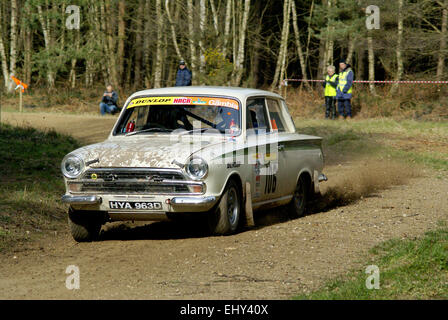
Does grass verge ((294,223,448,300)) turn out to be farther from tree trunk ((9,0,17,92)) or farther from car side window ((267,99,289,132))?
tree trunk ((9,0,17,92))

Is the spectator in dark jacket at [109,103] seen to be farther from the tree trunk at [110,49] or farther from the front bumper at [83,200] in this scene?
the front bumper at [83,200]

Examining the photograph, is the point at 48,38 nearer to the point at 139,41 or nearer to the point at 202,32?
the point at 139,41

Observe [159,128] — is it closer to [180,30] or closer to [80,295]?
[80,295]

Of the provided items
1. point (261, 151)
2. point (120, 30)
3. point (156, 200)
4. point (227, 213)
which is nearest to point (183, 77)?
point (120, 30)

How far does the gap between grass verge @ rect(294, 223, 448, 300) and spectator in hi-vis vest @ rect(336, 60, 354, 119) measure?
16.5 m

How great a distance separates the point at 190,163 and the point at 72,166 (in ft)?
4.52

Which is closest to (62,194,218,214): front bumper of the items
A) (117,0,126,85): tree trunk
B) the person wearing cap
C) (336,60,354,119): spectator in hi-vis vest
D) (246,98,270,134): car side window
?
(246,98,270,134): car side window

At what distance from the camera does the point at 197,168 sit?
7711mm

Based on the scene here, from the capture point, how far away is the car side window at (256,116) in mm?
9141

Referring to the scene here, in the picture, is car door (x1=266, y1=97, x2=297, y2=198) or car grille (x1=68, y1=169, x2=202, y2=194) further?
car door (x1=266, y1=97, x2=297, y2=198)

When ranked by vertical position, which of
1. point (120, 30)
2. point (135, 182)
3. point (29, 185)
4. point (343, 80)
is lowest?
point (29, 185)

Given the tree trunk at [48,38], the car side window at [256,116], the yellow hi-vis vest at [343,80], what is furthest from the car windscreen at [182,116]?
the tree trunk at [48,38]

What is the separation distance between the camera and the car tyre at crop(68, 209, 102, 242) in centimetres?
830

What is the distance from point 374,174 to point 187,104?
5427mm
